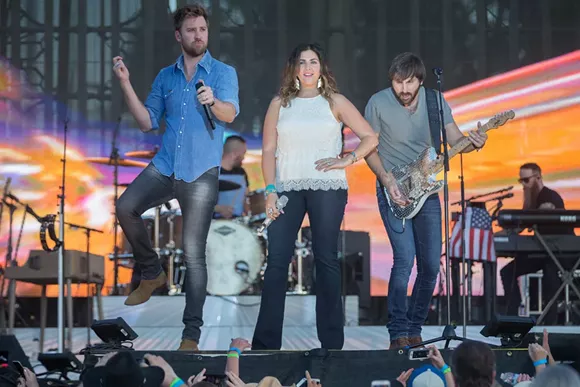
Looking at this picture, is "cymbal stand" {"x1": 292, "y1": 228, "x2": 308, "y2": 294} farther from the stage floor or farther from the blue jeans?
the blue jeans

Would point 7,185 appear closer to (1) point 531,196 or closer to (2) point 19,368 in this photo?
(1) point 531,196

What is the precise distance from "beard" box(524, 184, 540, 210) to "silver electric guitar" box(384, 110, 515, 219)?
566 centimetres

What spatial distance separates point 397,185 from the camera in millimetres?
5516

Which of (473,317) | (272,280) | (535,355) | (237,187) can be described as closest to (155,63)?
(237,187)

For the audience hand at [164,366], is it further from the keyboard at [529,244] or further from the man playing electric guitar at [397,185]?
the keyboard at [529,244]

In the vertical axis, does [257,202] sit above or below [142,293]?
above

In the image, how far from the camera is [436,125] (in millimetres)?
5645

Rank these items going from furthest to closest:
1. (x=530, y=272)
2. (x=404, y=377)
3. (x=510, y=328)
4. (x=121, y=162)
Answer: (x=121, y=162) → (x=530, y=272) → (x=510, y=328) → (x=404, y=377)

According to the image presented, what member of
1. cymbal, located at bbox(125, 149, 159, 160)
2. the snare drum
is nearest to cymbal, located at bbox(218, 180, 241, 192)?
the snare drum

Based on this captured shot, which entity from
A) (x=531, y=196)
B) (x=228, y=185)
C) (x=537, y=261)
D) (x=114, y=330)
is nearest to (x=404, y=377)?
(x=114, y=330)

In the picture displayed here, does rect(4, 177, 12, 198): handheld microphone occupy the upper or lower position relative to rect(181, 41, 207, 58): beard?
lower

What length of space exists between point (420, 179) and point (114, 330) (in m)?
1.75

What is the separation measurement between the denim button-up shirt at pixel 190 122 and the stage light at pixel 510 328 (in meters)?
1.59

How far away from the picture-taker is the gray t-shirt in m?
5.62
